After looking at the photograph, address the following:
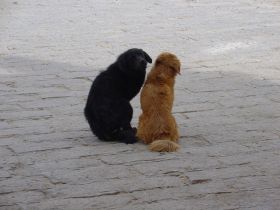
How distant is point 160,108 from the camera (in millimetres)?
5793

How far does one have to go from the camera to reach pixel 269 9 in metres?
13.1

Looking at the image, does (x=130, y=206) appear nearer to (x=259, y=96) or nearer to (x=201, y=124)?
(x=201, y=124)

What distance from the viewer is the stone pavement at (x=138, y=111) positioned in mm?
4973

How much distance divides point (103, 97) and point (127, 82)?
0.24 m

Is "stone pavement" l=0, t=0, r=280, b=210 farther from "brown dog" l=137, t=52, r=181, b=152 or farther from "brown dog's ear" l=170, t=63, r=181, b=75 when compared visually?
"brown dog's ear" l=170, t=63, r=181, b=75

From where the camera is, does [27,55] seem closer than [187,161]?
No

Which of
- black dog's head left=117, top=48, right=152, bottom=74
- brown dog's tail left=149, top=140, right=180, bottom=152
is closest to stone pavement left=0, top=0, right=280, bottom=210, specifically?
brown dog's tail left=149, top=140, right=180, bottom=152

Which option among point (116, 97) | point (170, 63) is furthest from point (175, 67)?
point (116, 97)

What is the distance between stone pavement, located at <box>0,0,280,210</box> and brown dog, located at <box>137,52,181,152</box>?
114 mm

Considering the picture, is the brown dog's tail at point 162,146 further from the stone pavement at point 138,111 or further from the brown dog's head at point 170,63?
the brown dog's head at point 170,63

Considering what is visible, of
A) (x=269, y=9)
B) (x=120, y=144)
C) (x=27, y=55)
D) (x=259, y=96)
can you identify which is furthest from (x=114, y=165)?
(x=269, y=9)

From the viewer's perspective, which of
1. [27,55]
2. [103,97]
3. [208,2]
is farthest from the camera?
[208,2]

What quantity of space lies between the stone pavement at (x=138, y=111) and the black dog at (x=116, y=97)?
143 millimetres


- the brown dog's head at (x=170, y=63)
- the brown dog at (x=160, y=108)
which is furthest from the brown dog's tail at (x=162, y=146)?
the brown dog's head at (x=170, y=63)
